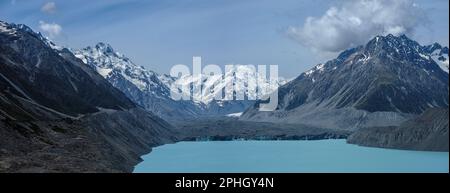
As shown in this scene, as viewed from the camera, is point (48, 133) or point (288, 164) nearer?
point (48, 133)

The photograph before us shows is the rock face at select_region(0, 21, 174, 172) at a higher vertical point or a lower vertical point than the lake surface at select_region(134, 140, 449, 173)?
higher

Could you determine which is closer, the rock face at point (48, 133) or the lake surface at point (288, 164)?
the rock face at point (48, 133)

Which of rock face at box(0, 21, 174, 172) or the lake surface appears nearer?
rock face at box(0, 21, 174, 172)

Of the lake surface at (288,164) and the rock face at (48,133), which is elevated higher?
the rock face at (48,133)

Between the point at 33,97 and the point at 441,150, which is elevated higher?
the point at 33,97

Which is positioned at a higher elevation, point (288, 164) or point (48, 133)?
point (48, 133)

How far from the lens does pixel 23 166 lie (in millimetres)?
53406
